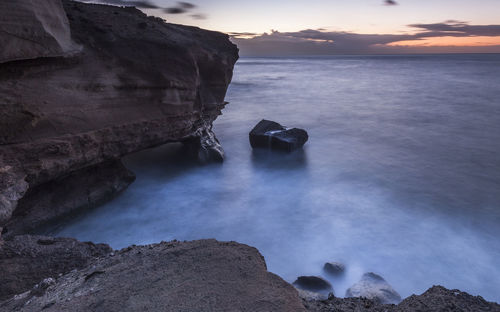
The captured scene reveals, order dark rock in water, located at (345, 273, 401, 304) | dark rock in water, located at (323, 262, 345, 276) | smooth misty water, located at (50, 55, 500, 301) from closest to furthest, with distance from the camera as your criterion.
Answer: dark rock in water, located at (345, 273, 401, 304) < dark rock in water, located at (323, 262, 345, 276) < smooth misty water, located at (50, 55, 500, 301)

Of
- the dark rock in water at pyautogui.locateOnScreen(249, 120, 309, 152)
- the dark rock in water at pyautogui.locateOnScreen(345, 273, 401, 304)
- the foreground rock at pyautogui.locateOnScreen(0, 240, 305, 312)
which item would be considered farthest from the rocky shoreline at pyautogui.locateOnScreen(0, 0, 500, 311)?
the dark rock in water at pyautogui.locateOnScreen(249, 120, 309, 152)

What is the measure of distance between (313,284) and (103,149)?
4615mm

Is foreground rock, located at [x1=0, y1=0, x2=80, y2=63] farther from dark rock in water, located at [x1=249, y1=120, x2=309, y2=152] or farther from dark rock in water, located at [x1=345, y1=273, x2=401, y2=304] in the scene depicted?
dark rock in water, located at [x1=249, y1=120, x2=309, y2=152]

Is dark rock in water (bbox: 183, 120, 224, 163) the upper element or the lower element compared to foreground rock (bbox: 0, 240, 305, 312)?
lower

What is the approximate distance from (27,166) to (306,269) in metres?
4.87

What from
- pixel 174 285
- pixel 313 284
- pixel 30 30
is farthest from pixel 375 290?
pixel 30 30

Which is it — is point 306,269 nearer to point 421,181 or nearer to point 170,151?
point 421,181

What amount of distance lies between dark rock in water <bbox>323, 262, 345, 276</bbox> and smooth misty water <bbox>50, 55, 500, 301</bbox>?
0.13 meters

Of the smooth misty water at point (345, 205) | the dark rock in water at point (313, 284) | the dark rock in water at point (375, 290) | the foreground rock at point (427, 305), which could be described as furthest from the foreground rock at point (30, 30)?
the dark rock in water at point (375, 290)

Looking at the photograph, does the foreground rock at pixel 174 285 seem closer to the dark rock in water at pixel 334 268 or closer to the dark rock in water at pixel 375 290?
the dark rock in water at pixel 375 290

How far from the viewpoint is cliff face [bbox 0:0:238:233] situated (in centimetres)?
459

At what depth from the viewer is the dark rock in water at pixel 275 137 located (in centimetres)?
1038

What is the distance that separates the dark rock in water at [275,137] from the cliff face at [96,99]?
253 centimetres

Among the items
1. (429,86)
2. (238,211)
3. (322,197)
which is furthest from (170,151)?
(429,86)
